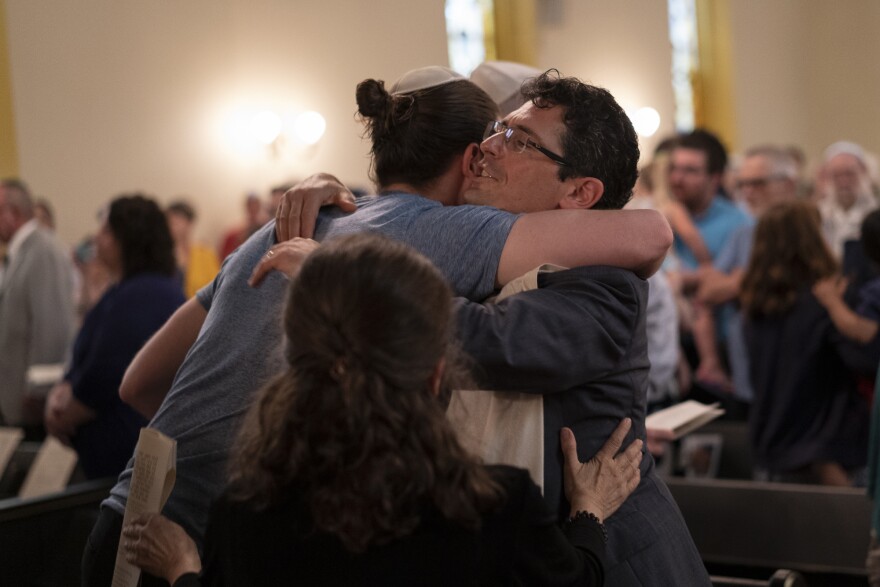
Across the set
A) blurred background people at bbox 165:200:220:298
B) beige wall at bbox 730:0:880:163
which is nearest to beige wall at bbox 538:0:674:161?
beige wall at bbox 730:0:880:163

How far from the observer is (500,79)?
276cm

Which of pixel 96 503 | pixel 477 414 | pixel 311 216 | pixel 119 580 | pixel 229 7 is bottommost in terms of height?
pixel 96 503

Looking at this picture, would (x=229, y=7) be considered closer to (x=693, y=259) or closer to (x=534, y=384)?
(x=693, y=259)

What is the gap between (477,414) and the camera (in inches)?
70.8

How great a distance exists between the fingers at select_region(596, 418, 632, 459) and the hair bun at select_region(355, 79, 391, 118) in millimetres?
714

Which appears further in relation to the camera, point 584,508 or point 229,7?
point 229,7

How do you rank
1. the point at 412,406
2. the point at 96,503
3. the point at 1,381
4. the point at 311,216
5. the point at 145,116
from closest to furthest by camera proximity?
the point at 412,406, the point at 311,216, the point at 96,503, the point at 1,381, the point at 145,116

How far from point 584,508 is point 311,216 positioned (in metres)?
0.70

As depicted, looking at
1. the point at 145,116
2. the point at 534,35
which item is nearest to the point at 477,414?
the point at 145,116

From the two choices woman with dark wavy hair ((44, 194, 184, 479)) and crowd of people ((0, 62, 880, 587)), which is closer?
crowd of people ((0, 62, 880, 587))

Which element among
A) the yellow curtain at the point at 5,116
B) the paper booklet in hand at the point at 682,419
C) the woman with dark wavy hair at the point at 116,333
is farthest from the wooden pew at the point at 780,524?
the yellow curtain at the point at 5,116

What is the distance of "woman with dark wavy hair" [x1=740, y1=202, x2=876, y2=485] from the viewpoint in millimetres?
4535

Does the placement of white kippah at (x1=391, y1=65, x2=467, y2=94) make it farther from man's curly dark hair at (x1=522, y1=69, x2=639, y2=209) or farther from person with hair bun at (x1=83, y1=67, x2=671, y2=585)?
man's curly dark hair at (x1=522, y1=69, x2=639, y2=209)

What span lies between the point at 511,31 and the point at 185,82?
475 cm
